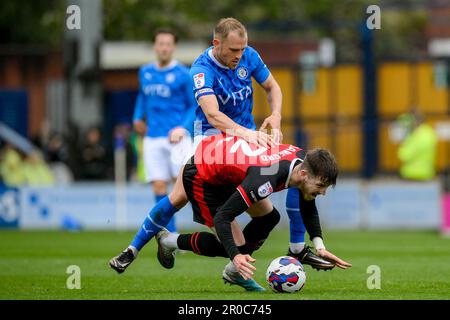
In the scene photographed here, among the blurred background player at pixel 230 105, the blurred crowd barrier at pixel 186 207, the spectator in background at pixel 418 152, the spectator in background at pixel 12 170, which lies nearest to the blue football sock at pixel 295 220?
the blurred background player at pixel 230 105

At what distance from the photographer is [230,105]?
928cm

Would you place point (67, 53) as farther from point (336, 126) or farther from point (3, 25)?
point (3, 25)

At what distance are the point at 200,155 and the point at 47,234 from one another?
9.55 metres

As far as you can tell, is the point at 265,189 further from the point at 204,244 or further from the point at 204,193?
the point at 204,244

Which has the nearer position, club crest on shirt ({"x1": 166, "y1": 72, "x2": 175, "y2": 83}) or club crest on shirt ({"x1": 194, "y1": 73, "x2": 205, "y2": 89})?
club crest on shirt ({"x1": 194, "y1": 73, "x2": 205, "y2": 89})

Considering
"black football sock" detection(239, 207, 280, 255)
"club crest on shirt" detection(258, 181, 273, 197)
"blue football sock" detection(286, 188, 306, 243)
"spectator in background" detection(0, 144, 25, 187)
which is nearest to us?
"club crest on shirt" detection(258, 181, 273, 197)

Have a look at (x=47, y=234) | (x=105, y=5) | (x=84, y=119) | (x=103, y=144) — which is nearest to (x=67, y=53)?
(x=84, y=119)

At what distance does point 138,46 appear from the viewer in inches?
1227

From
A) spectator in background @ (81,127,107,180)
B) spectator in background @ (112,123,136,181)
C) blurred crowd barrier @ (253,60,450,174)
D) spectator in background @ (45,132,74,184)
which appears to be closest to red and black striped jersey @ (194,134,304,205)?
spectator in background @ (112,123,136,181)

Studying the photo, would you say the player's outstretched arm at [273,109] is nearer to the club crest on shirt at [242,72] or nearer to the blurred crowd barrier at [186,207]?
the club crest on shirt at [242,72]

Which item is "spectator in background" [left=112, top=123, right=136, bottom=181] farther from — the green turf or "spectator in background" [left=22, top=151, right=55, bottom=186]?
the green turf

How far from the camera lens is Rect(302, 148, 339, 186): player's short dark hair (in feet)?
26.5

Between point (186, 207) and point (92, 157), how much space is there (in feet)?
13.0

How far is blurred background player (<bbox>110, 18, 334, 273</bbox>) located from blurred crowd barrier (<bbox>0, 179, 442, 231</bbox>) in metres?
9.55
